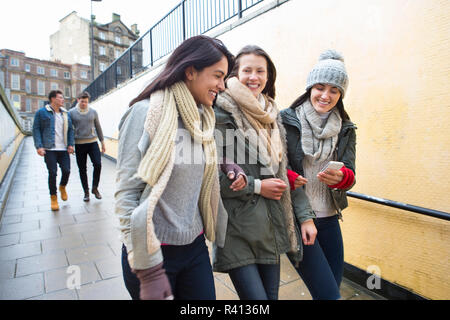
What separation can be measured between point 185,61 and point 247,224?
2.77 ft

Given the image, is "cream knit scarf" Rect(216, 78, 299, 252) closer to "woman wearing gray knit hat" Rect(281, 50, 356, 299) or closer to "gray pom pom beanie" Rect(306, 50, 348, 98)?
"woman wearing gray knit hat" Rect(281, 50, 356, 299)

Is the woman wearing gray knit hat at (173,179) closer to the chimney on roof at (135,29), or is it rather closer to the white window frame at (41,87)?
the chimney on roof at (135,29)

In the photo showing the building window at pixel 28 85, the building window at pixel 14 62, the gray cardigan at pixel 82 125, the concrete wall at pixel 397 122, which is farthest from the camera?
the building window at pixel 28 85

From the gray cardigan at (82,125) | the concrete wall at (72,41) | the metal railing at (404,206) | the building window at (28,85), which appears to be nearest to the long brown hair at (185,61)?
the metal railing at (404,206)

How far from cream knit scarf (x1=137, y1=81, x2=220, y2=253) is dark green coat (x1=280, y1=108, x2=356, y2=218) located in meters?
0.62

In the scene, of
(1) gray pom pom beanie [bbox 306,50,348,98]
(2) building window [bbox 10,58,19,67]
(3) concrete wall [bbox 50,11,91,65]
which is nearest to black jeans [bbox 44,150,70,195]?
(1) gray pom pom beanie [bbox 306,50,348,98]

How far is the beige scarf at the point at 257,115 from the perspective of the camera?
5.35 ft

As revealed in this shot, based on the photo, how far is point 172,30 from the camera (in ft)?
25.4

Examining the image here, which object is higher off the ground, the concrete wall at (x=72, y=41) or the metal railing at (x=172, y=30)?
the concrete wall at (x=72, y=41)

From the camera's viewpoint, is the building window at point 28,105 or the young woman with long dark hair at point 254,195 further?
the building window at point 28,105

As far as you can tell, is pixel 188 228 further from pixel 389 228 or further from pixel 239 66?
pixel 389 228

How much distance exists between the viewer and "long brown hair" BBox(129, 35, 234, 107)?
135 centimetres

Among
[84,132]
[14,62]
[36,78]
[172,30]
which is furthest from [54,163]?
[14,62]

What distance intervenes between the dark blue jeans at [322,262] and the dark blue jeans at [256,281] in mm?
239
